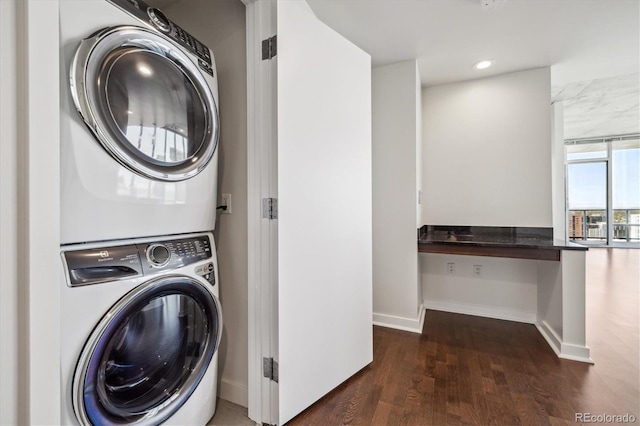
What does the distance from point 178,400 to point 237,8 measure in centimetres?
200

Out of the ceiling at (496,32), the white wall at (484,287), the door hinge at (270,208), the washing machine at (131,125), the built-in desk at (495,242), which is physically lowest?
the white wall at (484,287)

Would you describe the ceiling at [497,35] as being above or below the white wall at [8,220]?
above

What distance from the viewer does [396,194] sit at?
2.60m

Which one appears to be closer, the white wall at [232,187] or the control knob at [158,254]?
the control knob at [158,254]

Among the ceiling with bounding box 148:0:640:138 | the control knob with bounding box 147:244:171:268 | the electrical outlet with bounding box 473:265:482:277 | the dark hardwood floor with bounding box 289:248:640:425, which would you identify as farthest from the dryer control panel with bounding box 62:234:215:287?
the electrical outlet with bounding box 473:265:482:277

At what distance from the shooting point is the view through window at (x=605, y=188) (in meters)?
6.06

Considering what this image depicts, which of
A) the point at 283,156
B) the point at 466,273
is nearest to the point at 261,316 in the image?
the point at 283,156

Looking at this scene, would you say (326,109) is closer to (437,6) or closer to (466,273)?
(437,6)

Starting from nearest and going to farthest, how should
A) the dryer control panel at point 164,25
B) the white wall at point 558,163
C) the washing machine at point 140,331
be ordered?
the washing machine at point 140,331
the dryer control panel at point 164,25
the white wall at point 558,163

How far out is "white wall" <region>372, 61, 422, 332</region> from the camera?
253cm

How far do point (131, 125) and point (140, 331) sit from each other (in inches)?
30.8

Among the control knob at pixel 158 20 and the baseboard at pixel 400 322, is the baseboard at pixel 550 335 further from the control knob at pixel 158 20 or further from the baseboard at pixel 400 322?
the control knob at pixel 158 20

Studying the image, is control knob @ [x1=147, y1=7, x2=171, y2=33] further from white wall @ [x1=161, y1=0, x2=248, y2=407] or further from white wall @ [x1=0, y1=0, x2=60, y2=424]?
white wall @ [x1=0, y1=0, x2=60, y2=424]

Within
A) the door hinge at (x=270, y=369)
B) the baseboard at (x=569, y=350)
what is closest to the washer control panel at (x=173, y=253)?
the door hinge at (x=270, y=369)
